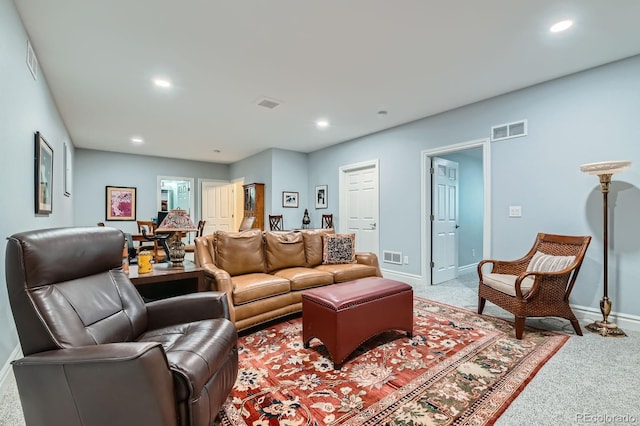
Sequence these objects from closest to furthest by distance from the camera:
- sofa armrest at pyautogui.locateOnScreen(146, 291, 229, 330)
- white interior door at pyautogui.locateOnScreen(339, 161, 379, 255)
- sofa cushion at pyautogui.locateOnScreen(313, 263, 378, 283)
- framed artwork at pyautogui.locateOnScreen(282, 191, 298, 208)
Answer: sofa armrest at pyautogui.locateOnScreen(146, 291, 229, 330), sofa cushion at pyautogui.locateOnScreen(313, 263, 378, 283), white interior door at pyautogui.locateOnScreen(339, 161, 379, 255), framed artwork at pyautogui.locateOnScreen(282, 191, 298, 208)

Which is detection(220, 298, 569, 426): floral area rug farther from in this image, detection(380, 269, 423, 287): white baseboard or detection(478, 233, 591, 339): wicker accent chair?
detection(380, 269, 423, 287): white baseboard

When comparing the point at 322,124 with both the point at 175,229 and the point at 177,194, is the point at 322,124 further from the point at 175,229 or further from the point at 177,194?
the point at 177,194

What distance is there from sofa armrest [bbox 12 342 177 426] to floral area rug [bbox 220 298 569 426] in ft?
2.03

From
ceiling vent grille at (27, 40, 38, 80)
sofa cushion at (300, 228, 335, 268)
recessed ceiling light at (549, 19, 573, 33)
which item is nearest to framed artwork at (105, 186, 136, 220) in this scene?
ceiling vent grille at (27, 40, 38, 80)

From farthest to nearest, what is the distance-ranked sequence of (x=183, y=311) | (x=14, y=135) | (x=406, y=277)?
(x=406, y=277), (x=14, y=135), (x=183, y=311)

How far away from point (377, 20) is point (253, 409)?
2768mm

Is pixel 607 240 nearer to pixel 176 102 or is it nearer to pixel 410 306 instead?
pixel 410 306

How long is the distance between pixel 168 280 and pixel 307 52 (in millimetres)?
2350

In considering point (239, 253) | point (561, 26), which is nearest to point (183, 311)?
point (239, 253)

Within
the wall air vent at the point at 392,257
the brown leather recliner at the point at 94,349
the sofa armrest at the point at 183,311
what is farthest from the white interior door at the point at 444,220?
the brown leather recliner at the point at 94,349

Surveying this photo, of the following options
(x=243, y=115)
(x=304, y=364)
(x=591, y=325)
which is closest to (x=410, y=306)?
(x=304, y=364)

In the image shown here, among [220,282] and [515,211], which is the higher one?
[515,211]

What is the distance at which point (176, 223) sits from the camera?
102 inches

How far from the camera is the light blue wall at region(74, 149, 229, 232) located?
6355 millimetres
